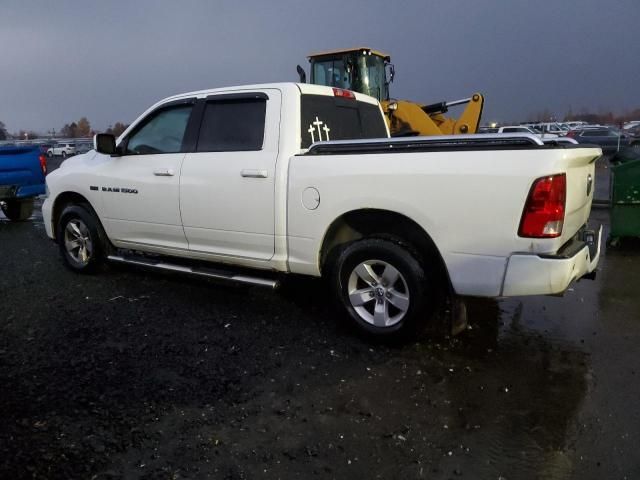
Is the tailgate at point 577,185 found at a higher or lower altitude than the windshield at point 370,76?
lower

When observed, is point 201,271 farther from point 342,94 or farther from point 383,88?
point 383,88

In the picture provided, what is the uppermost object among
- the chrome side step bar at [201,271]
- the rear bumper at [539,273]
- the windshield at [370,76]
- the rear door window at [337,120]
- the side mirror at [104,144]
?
the windshield at [370,76]

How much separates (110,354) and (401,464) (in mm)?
2329

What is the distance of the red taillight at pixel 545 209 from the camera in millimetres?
3186

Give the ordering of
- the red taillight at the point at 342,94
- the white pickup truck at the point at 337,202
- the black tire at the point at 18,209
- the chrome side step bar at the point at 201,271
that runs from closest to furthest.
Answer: the white pickup truck at the point at 337,202
the chrome side step bar at the point at 201,271
the red taillight at the point at 342,94
the black tire at the point at 18,209

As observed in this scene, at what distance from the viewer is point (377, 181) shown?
372 centimetres

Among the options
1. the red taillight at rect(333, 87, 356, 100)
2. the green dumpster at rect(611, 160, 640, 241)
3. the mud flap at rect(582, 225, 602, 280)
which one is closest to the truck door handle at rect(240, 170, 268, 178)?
the red taillight at rect(333, 87, 356, 100)

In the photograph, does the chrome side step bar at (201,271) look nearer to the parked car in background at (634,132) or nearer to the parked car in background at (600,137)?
the parked car in background at (600,137)

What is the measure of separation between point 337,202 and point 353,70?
28.8ft

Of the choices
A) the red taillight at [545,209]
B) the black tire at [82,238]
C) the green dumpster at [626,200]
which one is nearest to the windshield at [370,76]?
the green dumpster at [626,200]

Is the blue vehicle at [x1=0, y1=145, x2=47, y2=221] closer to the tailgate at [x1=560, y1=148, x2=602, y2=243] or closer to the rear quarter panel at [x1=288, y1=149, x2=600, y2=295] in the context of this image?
the rear quarter panel at [x1=288, y1=149, x2=600, y2=295]

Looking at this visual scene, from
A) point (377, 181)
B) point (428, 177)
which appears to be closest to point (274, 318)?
point (377, 181)

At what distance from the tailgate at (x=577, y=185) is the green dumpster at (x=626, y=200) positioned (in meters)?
3.62

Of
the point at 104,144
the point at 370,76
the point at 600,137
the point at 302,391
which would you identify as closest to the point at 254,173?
the point at 302,391
